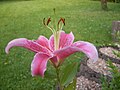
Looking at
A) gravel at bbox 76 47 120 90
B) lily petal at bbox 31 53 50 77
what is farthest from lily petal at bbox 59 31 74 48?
gravel at bbox 76 47 120 90

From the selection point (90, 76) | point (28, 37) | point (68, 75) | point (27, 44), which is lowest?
point (28, 37)

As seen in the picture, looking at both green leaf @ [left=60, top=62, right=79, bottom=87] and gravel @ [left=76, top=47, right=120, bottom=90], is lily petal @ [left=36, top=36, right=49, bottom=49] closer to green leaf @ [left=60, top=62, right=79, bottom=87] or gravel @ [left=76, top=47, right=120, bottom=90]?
green leaf @ [left=60, top=62, right=79, bottom=87]

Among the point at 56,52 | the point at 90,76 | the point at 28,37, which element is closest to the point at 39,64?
the point at 56,52

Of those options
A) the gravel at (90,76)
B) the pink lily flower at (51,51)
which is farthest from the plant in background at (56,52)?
the gravel at (90,76)

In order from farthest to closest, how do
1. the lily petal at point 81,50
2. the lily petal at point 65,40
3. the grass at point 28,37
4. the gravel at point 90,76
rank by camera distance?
the grass at point 28,37
the gravel at point 90,76
the lily petal at point 65,40
the lily petal at point 81,50

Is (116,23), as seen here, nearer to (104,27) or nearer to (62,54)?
(104,27)

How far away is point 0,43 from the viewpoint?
6059 millimetres

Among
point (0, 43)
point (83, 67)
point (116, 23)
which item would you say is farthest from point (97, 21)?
point (83, 67)

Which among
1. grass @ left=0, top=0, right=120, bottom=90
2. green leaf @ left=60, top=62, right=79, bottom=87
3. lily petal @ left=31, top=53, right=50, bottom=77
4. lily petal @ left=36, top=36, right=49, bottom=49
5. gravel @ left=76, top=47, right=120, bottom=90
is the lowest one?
grass @ left=0, top=0, right=120, bottom=90

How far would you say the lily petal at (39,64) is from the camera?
85cm

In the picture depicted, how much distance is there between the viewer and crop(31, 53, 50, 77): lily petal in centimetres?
Answer: 85

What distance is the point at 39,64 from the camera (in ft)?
2.83

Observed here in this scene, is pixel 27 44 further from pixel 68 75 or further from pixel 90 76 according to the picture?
pixel 90 76

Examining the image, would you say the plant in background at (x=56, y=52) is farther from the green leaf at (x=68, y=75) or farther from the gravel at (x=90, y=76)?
the gravel at (x=90, y=76)
